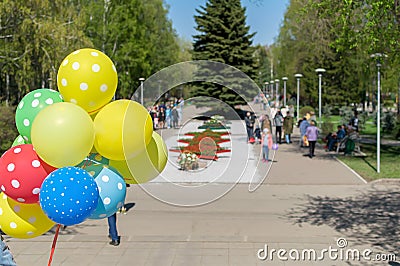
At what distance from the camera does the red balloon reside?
498 cm

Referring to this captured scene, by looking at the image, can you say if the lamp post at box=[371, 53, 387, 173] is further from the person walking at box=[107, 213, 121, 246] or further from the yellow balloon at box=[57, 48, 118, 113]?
the yellow balloon at box=[57, 48, 118, 113]

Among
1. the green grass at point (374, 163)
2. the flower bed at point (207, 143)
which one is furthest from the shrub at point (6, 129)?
the green grass at point (374, 163)

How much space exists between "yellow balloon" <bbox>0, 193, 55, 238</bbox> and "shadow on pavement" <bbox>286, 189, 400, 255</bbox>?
18.9ft

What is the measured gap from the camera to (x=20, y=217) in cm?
535

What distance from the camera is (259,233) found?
9.93 metres

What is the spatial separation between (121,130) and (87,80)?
0.57m

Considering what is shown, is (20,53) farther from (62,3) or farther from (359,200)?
(359,200)

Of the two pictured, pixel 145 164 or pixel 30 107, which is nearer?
pixel 30 107

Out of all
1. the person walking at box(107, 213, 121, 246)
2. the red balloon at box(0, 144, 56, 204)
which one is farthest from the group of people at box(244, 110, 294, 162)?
the red balloon at box(0, 144, 56, 204)

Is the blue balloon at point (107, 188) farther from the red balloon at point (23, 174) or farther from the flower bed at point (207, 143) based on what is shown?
the flower bed at point (207, 143)

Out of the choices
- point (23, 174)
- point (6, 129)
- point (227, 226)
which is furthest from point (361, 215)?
point (6, 129)

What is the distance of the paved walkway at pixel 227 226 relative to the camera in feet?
27.8

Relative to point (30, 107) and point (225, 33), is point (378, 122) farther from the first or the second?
point (225, 33)

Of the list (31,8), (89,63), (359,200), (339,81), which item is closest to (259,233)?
(359,200)
